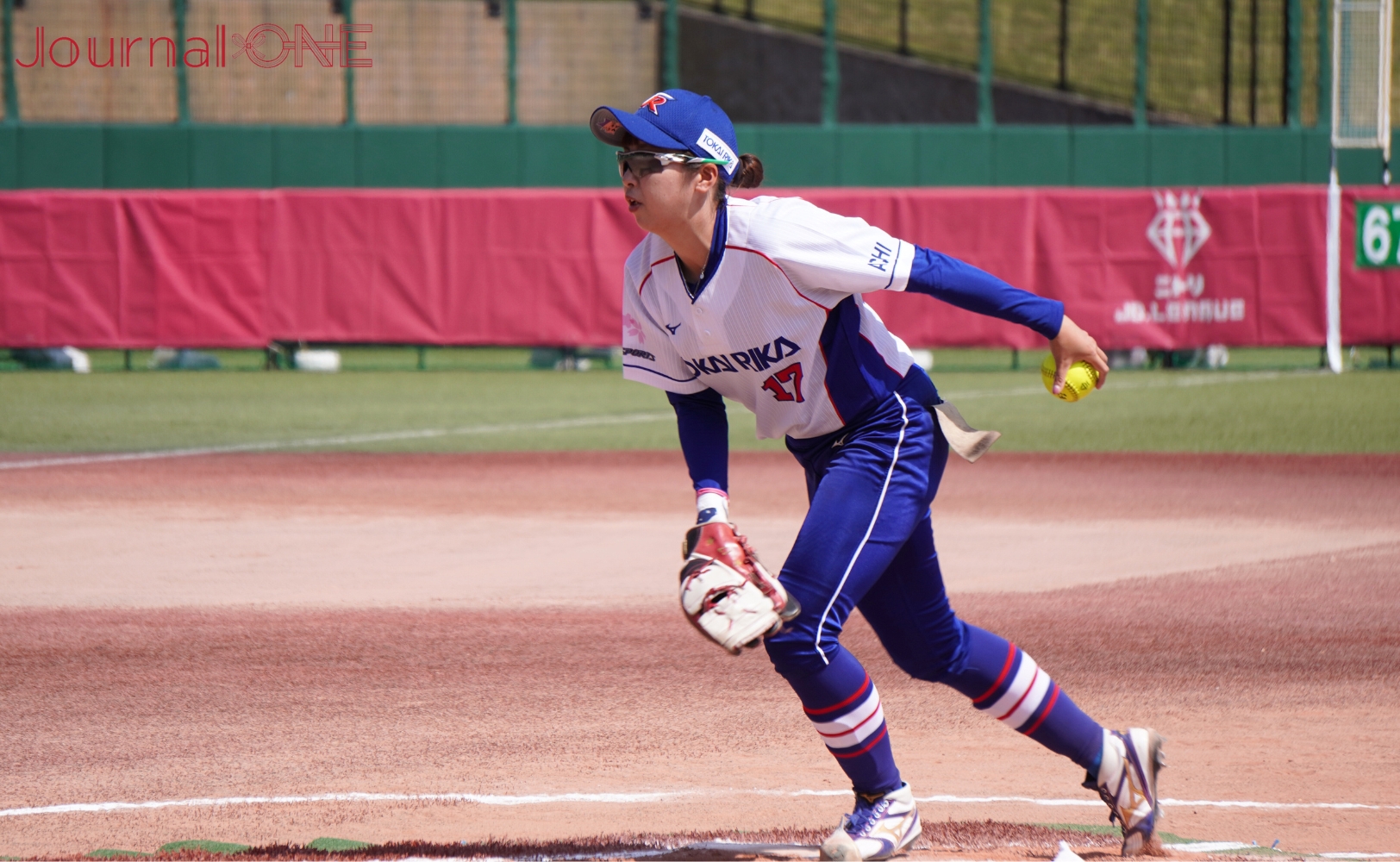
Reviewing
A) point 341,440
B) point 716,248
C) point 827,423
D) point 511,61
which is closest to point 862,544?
point 827,423

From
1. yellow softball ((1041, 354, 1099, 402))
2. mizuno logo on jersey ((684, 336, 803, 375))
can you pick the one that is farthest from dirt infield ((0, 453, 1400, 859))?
mizuno logo on jersey ((684, 336, 803, 375))

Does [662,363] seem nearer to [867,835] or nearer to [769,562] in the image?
[867,835]

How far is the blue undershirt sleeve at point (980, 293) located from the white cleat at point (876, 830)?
1.21m

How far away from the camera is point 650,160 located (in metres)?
3.68

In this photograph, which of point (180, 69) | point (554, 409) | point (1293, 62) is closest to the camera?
point (554, 409)

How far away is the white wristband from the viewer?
3803mm

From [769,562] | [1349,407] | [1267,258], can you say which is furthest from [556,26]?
[769,562]

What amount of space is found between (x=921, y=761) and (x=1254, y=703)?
146 cm

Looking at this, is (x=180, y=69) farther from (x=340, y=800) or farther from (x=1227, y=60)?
(x=340, y=800)

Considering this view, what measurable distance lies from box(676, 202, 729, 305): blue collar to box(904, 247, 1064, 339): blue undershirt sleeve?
464mm

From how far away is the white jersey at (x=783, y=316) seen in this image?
3.69 metres

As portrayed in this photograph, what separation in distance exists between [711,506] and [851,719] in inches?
24.6

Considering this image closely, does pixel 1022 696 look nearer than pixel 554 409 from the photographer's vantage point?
Yes

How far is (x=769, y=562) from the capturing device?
800 centimetres
